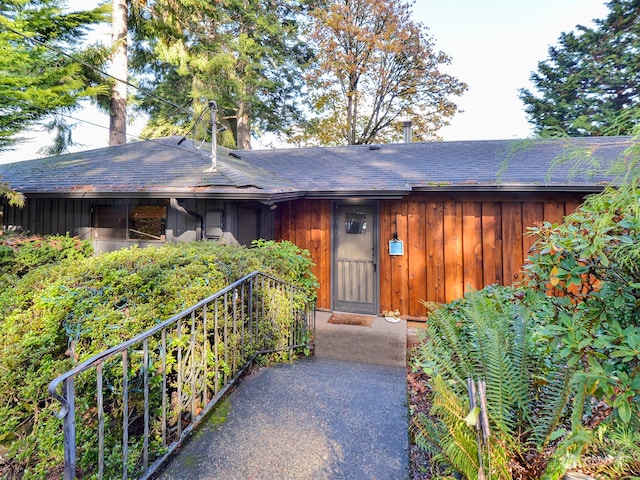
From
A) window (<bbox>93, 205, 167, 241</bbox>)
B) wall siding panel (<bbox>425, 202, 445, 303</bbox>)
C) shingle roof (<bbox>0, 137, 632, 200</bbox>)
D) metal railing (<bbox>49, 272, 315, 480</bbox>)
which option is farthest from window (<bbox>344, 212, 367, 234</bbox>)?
window (<bbox>93, 205, 167, 241</bbox>)

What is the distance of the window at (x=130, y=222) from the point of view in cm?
578

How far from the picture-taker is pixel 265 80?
45.6ft

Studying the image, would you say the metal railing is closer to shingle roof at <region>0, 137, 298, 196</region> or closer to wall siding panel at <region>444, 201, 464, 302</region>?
shingle roof at <region>0, 137, 298, 196</region>

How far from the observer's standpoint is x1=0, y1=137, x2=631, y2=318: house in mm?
5277

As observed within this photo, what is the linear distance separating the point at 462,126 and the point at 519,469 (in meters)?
16.5

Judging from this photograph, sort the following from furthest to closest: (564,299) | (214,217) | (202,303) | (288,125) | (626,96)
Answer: (288,125) < (626,96) < (214,217) < (202,303) < (564,299)

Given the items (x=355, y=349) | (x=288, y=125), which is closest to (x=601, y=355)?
(x=355, y=349)

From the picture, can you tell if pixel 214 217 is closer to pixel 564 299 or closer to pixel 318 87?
pixel 564 299

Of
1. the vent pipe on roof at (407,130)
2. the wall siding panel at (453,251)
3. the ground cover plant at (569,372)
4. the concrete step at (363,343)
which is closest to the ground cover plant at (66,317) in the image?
the concrete step at (363,343)

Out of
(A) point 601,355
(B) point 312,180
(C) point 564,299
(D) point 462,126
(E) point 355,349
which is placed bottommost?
(E) point 355,349

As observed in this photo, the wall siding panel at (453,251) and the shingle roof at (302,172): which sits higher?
the shingle roof at (302,172)

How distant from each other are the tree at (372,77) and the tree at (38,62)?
8.86 meters

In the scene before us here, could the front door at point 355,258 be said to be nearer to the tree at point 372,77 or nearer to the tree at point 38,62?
the tree at point 38,62

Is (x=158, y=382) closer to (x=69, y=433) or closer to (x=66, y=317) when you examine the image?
(x=69, y=433)
